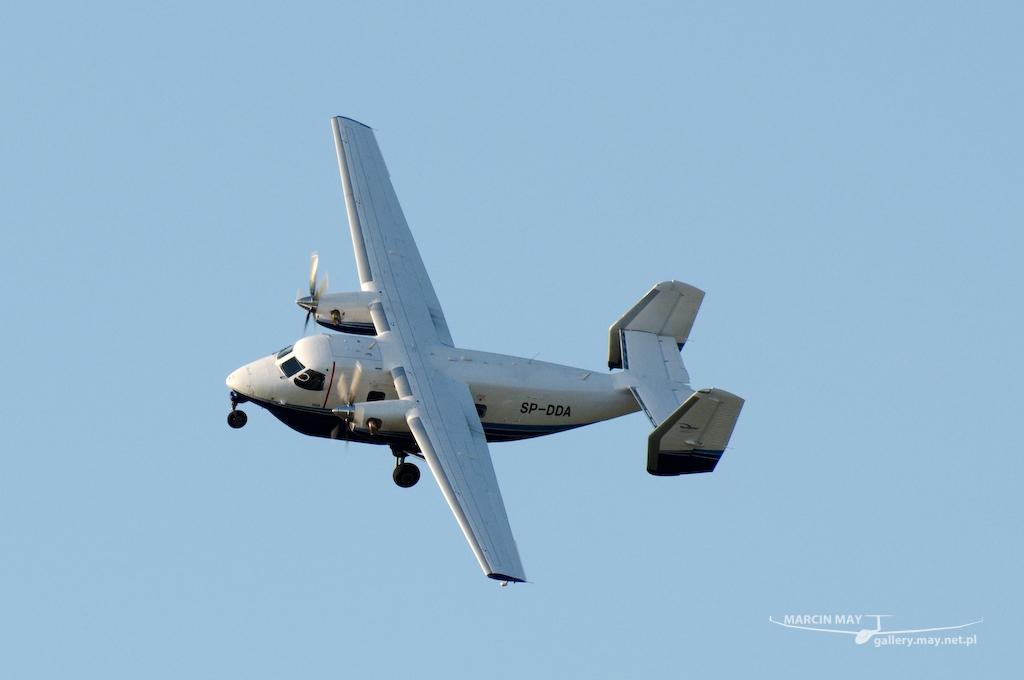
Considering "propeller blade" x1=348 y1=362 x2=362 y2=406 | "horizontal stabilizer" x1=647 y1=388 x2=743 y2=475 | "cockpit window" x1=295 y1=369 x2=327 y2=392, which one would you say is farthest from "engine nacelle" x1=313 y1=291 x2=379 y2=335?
"horizontal stabilizer" x1=647 y1=388 x2=743 y2=475

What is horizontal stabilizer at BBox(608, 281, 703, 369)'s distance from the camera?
45938 millimetres

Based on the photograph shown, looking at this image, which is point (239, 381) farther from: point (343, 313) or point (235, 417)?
point (343, 313)

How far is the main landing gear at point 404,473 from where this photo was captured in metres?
41.9

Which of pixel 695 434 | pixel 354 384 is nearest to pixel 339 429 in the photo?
pixel 354 384

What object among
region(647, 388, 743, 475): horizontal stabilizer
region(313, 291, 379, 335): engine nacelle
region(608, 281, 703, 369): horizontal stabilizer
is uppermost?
region(608, 281, 703, 369): horizontal stabilizer

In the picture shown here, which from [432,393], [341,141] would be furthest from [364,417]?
[341,141]

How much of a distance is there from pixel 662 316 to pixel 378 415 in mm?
9919

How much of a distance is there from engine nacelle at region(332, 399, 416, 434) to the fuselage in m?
0.06

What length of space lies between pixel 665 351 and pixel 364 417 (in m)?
9.88

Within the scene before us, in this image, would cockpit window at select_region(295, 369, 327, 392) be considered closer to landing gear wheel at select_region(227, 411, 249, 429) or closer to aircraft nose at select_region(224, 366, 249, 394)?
aircraft nose at select_region(224, 366, 249, 394)

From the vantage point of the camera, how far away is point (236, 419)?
43.0m

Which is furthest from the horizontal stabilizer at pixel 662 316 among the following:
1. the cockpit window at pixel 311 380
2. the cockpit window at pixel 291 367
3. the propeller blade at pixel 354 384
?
the cockpit window at pixel 291 367

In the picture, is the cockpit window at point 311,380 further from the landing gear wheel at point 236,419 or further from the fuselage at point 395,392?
the landing gear wheel at point 236,419

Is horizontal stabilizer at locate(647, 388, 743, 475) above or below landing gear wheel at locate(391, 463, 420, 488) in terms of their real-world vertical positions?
above
